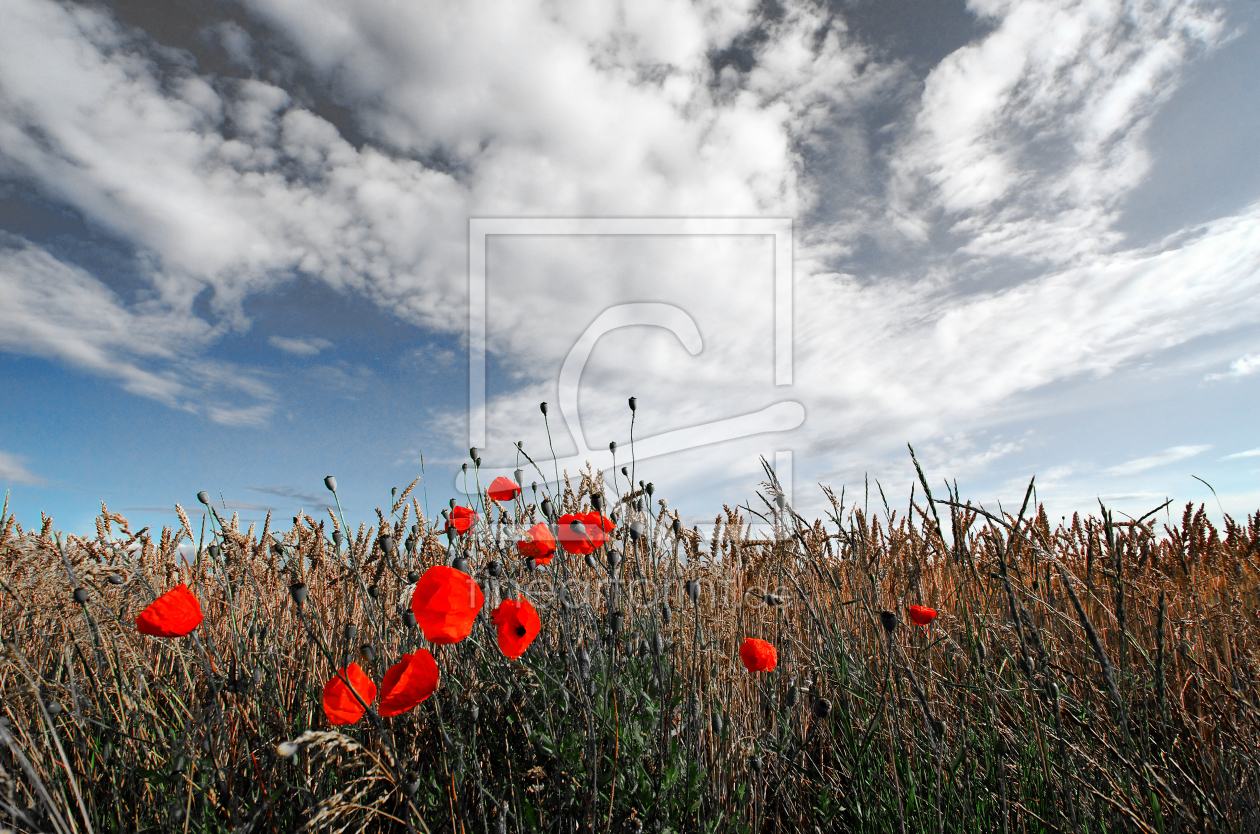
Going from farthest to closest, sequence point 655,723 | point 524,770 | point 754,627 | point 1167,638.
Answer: point 754,627
point 1167,638
point 524,770
point 655,723

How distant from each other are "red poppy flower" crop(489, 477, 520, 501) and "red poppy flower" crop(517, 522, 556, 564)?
538 mm

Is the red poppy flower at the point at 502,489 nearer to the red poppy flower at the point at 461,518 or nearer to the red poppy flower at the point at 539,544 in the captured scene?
the red poppy flower at the point at 461,518

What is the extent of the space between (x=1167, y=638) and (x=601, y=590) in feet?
9.04

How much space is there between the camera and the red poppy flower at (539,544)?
2.29m

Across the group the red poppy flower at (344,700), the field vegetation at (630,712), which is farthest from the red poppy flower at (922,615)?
the red poppy flower at (344,700)

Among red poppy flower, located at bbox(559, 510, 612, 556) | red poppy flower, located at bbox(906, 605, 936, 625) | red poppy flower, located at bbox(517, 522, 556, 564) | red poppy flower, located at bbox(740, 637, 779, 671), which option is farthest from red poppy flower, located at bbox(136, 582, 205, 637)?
red poppy flower, located at bbox(906, 605, 936, 625)

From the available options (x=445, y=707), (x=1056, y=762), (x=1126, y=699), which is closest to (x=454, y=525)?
(x=445, y=707)

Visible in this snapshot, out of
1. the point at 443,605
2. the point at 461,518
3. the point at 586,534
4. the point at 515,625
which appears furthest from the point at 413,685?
the point at 461,518

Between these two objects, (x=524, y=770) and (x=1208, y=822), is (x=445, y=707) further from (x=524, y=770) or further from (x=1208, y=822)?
(x=1208, y=822)

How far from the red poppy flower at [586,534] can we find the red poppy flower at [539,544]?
8 centimetres

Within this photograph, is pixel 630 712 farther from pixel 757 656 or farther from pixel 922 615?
pixel 922 615

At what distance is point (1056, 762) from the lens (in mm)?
2018

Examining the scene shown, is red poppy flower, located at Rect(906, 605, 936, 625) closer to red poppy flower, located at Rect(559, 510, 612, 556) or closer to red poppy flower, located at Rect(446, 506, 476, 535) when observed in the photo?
red poppy flower, located at Rect(559, 510, 612, 556)

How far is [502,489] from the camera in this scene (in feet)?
9.51
